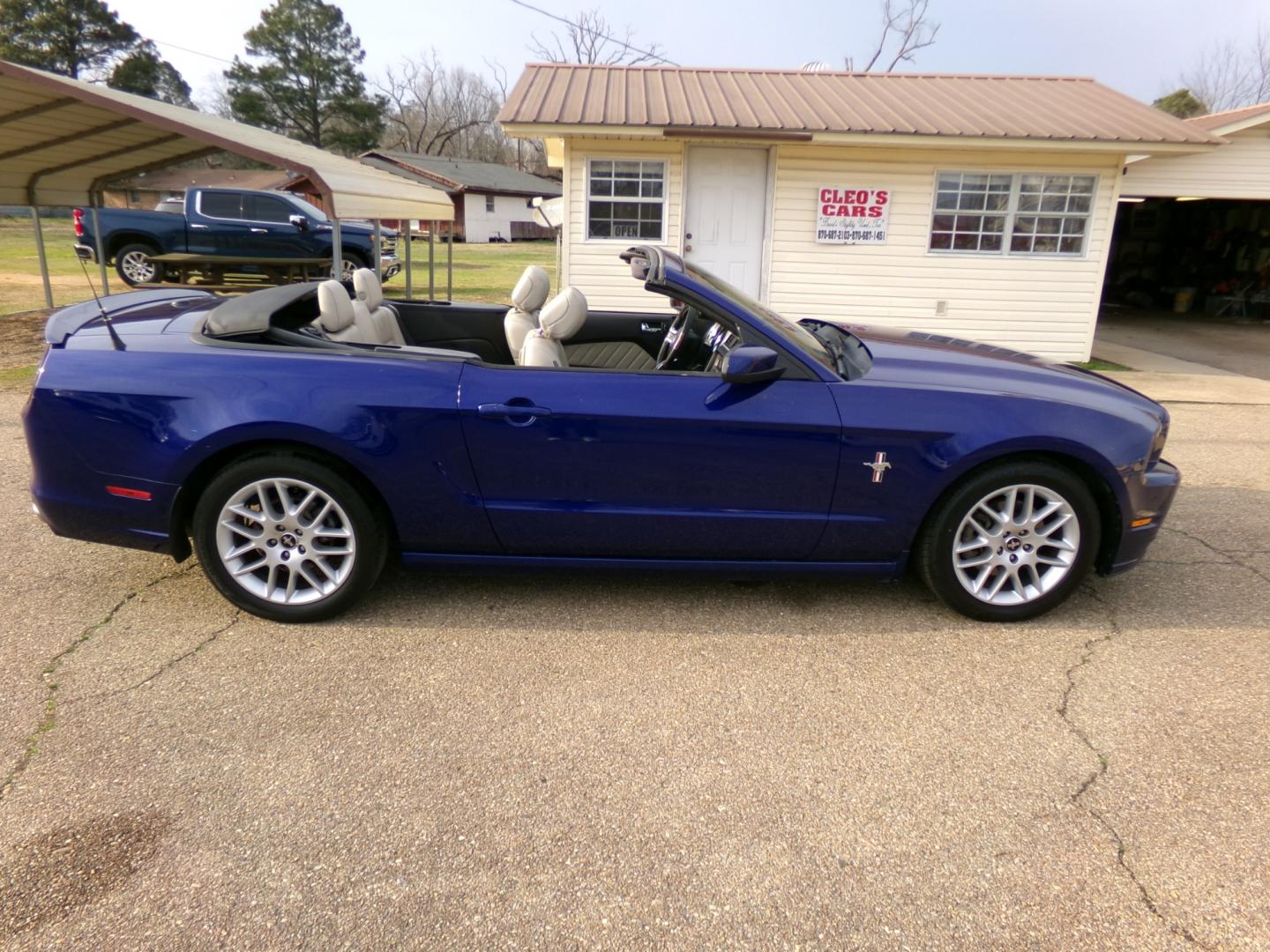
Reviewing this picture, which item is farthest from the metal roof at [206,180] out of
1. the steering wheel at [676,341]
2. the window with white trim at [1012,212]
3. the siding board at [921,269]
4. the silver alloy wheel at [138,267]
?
the steering wheel at [676,341]

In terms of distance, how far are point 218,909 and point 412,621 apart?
1480mm

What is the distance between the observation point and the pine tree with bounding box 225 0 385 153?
5212 cm

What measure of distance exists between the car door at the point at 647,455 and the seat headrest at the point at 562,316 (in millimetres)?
428

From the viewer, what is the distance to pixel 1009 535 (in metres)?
3.41

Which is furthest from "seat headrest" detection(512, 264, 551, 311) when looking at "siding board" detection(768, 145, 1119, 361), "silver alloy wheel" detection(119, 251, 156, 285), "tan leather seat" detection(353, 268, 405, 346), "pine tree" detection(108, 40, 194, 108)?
"pine tree" detection(108, 40, 194, 108)

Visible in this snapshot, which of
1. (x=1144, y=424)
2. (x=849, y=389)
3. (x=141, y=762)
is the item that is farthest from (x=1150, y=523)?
(x=141, y=762)

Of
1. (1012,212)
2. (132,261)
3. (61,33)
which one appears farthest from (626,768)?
(61,33)

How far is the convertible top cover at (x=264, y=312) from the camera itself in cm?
333

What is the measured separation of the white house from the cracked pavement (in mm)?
7397

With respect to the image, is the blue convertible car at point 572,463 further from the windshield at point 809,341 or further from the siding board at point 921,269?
the siding board at point 921,269

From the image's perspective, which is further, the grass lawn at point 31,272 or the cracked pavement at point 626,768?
the grass lawn at point 31,272

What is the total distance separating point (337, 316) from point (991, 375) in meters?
2.72

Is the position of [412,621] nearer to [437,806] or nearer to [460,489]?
[460,489]

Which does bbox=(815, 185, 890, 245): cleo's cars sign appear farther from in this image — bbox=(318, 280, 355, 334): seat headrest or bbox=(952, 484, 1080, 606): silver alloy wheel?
bbox=(318, 280, 355, 334): seat headrest
